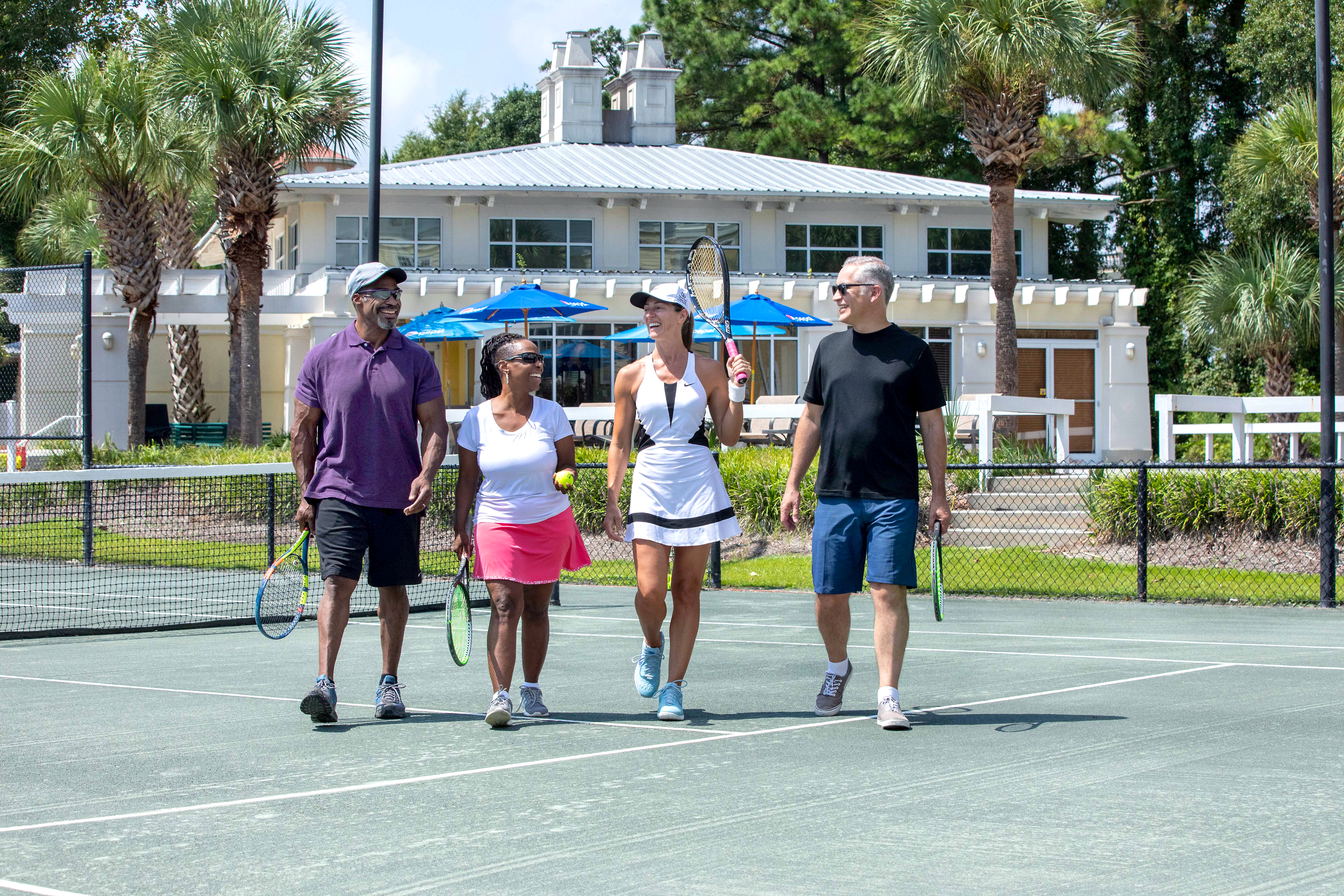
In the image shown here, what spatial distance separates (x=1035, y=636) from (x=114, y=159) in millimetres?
20960

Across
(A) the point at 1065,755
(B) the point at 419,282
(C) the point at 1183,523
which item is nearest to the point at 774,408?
(C) the point at 1183,523

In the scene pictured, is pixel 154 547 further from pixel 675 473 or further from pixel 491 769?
pixel 491 769

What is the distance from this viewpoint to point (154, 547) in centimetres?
1753

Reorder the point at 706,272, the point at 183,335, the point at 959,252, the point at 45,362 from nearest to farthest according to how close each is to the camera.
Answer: the point at 706,272, the point at 45,362, the point at 183,335, the point at 959,252

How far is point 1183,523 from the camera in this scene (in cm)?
1530

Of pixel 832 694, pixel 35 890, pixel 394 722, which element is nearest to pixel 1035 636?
pixel 832 694

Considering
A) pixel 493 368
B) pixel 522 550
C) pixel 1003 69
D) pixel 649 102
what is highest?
pixel 649 102

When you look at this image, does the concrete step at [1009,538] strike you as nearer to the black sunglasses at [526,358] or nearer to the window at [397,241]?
the black sunglasses at [526,358]

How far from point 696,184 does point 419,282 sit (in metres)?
6.39

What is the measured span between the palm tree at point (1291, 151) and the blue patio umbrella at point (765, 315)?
27.1 feet

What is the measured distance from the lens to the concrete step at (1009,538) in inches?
641

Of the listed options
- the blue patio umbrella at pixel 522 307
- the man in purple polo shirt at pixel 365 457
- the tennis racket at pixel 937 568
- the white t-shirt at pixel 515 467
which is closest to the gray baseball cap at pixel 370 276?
the man in purple polo shirt at pixel 365 457

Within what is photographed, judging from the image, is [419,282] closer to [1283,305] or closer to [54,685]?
[1283,305]

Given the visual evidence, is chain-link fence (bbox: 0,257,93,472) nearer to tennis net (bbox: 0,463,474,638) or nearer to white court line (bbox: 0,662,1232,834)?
tennis net (bbox: 0,463,474,638)
